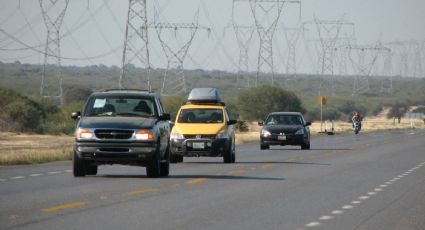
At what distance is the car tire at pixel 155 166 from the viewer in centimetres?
2536

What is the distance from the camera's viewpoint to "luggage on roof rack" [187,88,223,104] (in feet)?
123

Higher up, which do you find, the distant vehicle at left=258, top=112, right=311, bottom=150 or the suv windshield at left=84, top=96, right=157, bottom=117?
the suv windshield at left=84, top=96, right=157, bottom=117

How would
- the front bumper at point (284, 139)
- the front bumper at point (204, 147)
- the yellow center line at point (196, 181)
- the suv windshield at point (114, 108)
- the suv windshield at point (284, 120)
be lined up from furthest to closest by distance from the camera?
the suv windshield at point (284, 120), the front bumper at point (284, 139), the front bumper at point (204, 147), the suv windshield at point (114, 108), the yellow center line at point (196, 181)

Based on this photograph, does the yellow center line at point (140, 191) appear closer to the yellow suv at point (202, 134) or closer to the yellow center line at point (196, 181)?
the yellow center line at point (196, 181)

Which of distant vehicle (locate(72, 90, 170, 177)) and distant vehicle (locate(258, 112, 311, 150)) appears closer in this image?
distant vehicle (locate(72, 90, 170, 177))

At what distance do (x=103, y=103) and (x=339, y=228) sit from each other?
12.4 metres

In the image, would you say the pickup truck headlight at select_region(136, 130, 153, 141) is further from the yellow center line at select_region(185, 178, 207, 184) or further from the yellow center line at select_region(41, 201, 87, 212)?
the yellow center line at select_region(41, 201, 87, 212)

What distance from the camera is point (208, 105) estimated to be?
3634 cm

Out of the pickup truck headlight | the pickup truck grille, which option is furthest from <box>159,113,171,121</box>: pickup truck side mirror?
the pickup truck grille

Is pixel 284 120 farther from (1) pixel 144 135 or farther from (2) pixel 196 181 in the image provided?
(2) pixel 196 181

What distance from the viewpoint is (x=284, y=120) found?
163ft

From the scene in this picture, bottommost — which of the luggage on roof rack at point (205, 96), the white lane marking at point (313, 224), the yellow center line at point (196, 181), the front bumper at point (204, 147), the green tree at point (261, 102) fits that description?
the white lane marking at point (313, 224)

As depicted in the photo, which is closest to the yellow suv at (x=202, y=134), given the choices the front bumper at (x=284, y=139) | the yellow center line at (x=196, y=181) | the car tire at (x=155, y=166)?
the car tire at (x=155, y=166)

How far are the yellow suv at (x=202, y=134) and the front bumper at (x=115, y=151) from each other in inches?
356
